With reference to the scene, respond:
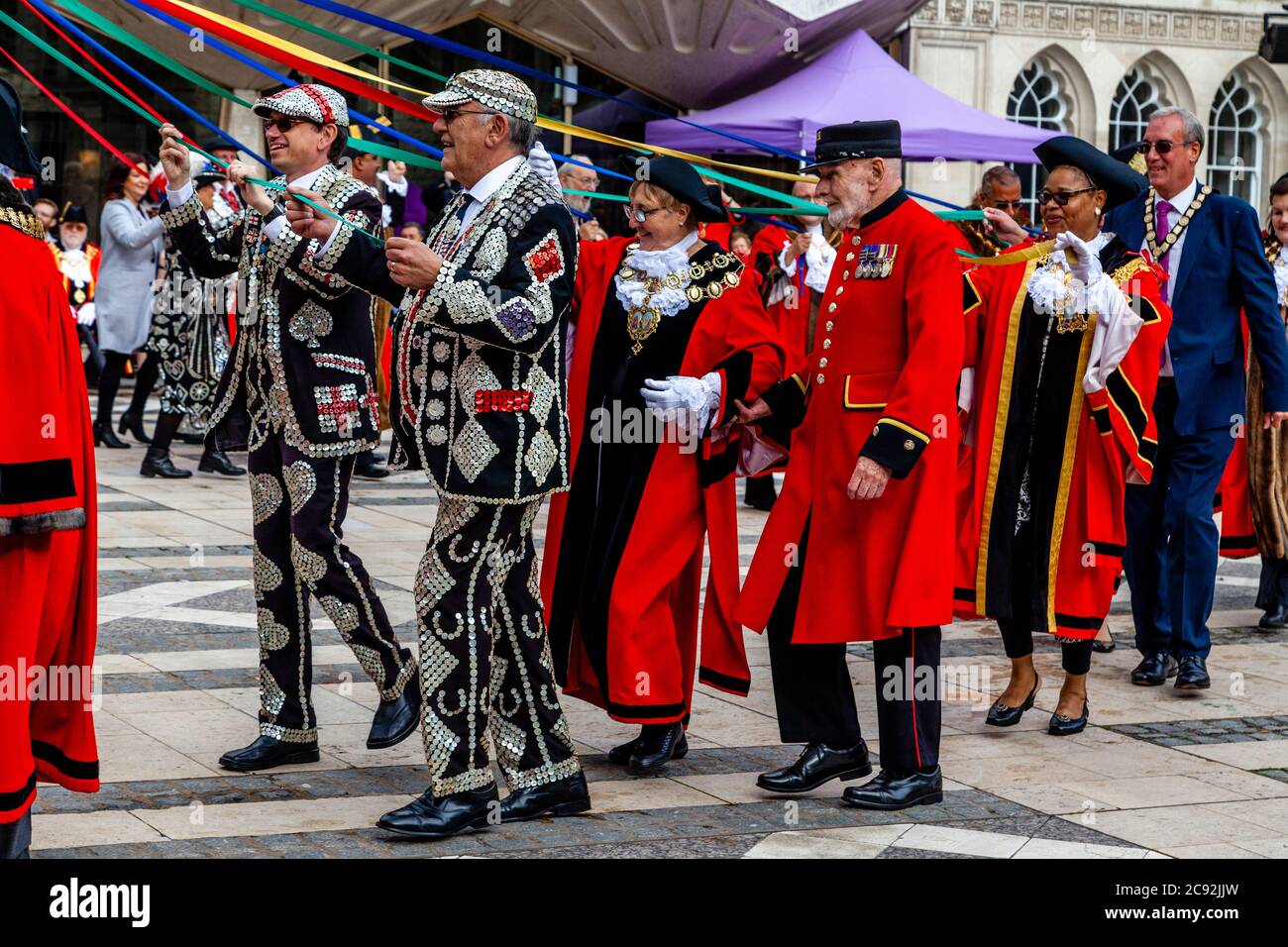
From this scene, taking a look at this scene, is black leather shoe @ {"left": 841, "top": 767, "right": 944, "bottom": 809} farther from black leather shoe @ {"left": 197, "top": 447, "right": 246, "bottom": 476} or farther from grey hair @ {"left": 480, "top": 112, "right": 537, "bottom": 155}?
black leather shoe @ {"left": 197, "top": 447, "right": 246, "bottom": 476}

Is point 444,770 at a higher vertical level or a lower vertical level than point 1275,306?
lower

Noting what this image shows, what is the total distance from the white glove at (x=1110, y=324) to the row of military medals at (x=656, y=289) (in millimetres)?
1191

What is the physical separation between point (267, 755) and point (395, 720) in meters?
0.45

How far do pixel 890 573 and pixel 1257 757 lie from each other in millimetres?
1532

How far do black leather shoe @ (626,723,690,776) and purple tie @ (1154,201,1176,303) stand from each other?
9.22 ft

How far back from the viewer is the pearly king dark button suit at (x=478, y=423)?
472cm

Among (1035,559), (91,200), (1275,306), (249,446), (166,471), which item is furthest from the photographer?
(91,200)

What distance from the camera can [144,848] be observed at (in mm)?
4473

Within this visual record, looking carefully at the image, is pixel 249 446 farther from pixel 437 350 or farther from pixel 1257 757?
pixel 1257 757

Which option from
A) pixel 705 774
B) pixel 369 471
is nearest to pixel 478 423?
pixel 705 774

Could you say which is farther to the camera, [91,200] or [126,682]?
[91,200]

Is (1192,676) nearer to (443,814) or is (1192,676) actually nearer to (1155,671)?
(1155,671)

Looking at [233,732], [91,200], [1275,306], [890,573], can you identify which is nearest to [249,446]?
[233,732]
